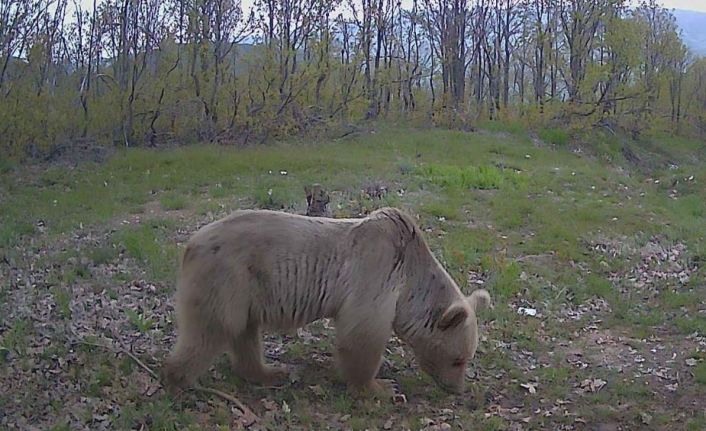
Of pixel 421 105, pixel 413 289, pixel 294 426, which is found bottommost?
pixel 294 426

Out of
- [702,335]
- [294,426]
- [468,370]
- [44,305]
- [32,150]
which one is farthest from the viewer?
[32,150]

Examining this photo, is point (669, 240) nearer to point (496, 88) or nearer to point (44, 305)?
point (44, 305)

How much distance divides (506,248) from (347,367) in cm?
527

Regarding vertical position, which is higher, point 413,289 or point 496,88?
point 496,88

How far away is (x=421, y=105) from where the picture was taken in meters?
27.7

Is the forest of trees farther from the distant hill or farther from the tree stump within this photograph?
the distant hill

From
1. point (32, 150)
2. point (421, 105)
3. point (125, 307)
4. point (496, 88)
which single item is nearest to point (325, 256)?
point (125, 307)

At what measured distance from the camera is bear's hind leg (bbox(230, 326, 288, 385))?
6.04 meters

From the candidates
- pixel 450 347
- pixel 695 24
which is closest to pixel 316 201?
pixel 450 347

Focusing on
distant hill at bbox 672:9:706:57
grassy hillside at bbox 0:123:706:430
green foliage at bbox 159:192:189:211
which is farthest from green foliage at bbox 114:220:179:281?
distant hill at bbox 672:9:706:57

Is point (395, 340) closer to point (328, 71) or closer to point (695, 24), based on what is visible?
point (328, 71)

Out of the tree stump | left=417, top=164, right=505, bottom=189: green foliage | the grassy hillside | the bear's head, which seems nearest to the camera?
the grassy hillside

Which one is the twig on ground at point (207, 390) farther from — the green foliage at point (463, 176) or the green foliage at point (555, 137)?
the green foliage at point (555, 137)

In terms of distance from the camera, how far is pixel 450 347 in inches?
238
